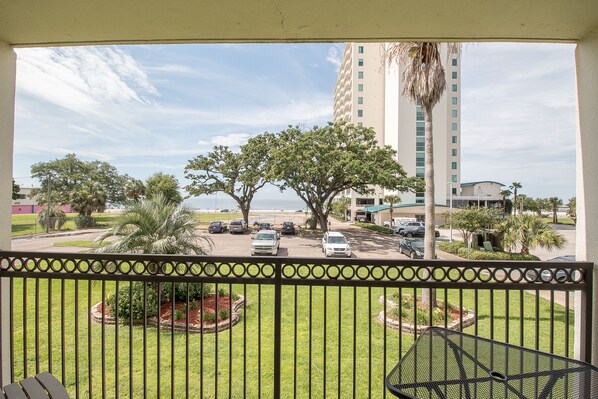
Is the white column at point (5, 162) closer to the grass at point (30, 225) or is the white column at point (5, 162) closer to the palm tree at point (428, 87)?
the palm tree at point (428, 87)

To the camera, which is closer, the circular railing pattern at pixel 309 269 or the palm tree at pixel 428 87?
the circular railing pattern at pixel 309 269

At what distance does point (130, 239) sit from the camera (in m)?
5.31

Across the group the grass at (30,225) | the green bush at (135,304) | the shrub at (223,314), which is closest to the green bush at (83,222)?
the grass at (30,225)

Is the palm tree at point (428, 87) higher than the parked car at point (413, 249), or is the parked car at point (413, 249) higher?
the palm tree at point (428, 87)

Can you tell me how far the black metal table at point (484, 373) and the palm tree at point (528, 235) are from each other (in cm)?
1228

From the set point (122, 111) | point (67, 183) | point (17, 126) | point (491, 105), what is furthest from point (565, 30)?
point (67, 183)

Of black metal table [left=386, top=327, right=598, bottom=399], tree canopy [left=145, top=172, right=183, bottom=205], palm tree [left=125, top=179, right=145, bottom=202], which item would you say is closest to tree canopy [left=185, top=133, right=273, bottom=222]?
tree canopy [left=145, top=172, right=183, bottom=205]

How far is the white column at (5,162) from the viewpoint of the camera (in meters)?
1.83

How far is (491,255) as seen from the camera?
1190 cm

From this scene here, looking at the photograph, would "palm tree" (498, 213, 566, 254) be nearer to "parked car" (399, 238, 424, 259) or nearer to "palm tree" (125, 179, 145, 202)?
"parked car" (399, 238, 424, 259)

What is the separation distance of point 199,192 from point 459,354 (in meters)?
25.9

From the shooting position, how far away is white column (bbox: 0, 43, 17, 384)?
1.83 metres

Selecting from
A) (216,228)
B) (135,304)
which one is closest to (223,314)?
(135,304)

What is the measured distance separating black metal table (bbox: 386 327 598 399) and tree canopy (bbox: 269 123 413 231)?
17362 millimetres
